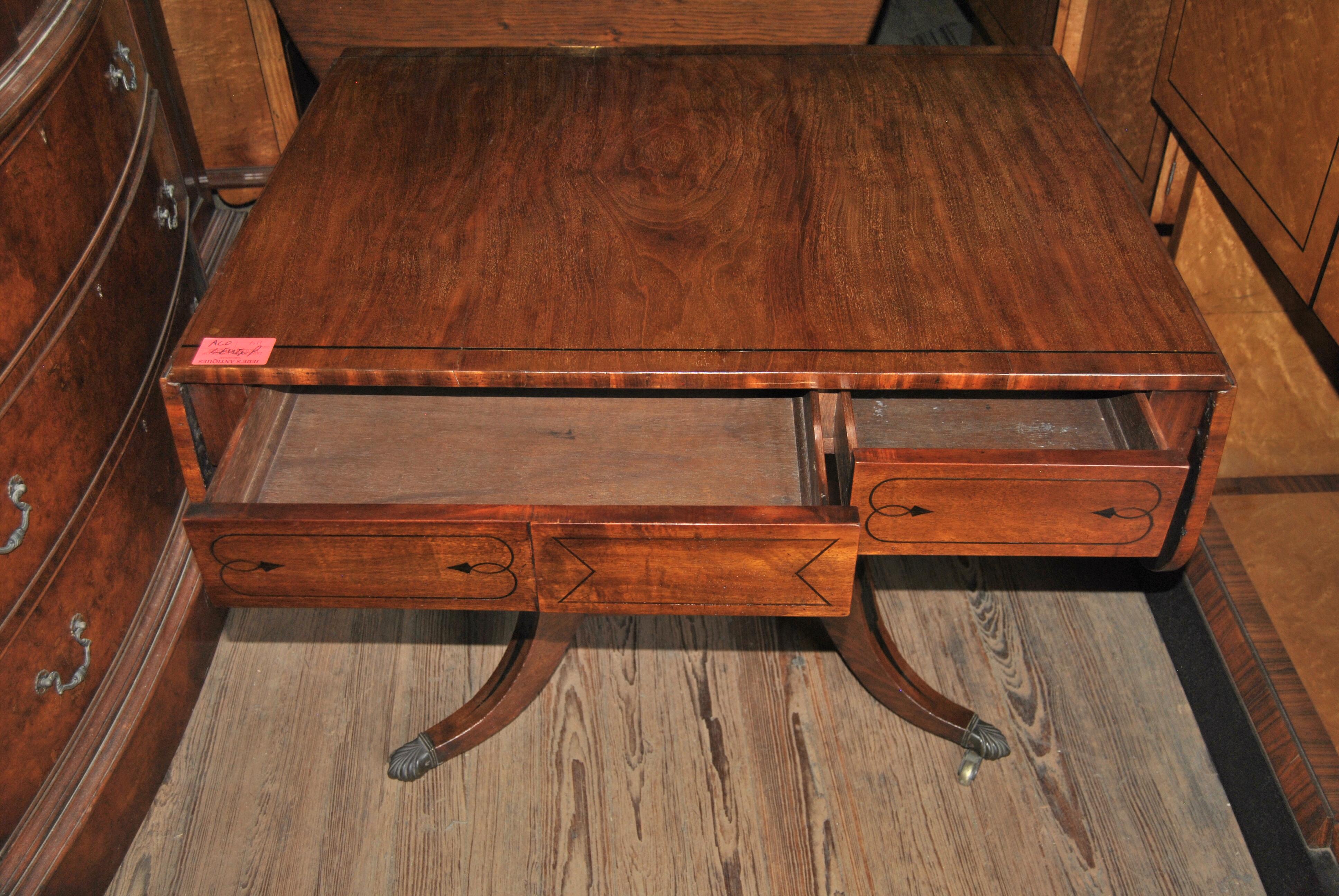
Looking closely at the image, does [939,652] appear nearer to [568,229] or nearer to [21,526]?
[568,229]

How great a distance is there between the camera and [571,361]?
1.11 meters

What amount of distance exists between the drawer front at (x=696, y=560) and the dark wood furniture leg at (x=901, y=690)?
0.43 m

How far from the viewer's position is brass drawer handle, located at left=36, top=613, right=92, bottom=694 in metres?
1.30

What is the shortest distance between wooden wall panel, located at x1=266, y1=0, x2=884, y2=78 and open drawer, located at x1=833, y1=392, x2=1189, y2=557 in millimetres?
1041

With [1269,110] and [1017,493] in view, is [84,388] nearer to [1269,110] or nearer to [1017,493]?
[1017,493]

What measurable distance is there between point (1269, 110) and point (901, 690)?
2.92 ft

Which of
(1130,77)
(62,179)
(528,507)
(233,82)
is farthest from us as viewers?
(233,82)

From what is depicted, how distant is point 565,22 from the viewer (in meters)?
1.97

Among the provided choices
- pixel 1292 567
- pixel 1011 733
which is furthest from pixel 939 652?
pixel 1292 567

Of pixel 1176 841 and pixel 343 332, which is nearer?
pixel 343 332

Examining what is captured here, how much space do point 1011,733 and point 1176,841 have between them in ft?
0.79

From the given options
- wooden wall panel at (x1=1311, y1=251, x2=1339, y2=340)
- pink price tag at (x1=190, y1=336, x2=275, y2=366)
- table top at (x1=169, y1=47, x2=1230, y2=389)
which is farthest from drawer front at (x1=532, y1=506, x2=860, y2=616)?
wooden wall panel at (x1=1311, y1=251, x2=1339, y2=340)

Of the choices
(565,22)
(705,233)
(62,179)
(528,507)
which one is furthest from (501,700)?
(565,22)

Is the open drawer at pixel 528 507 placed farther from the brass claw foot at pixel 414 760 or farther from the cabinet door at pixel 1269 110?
the cabinet door at pixel 1269 110
